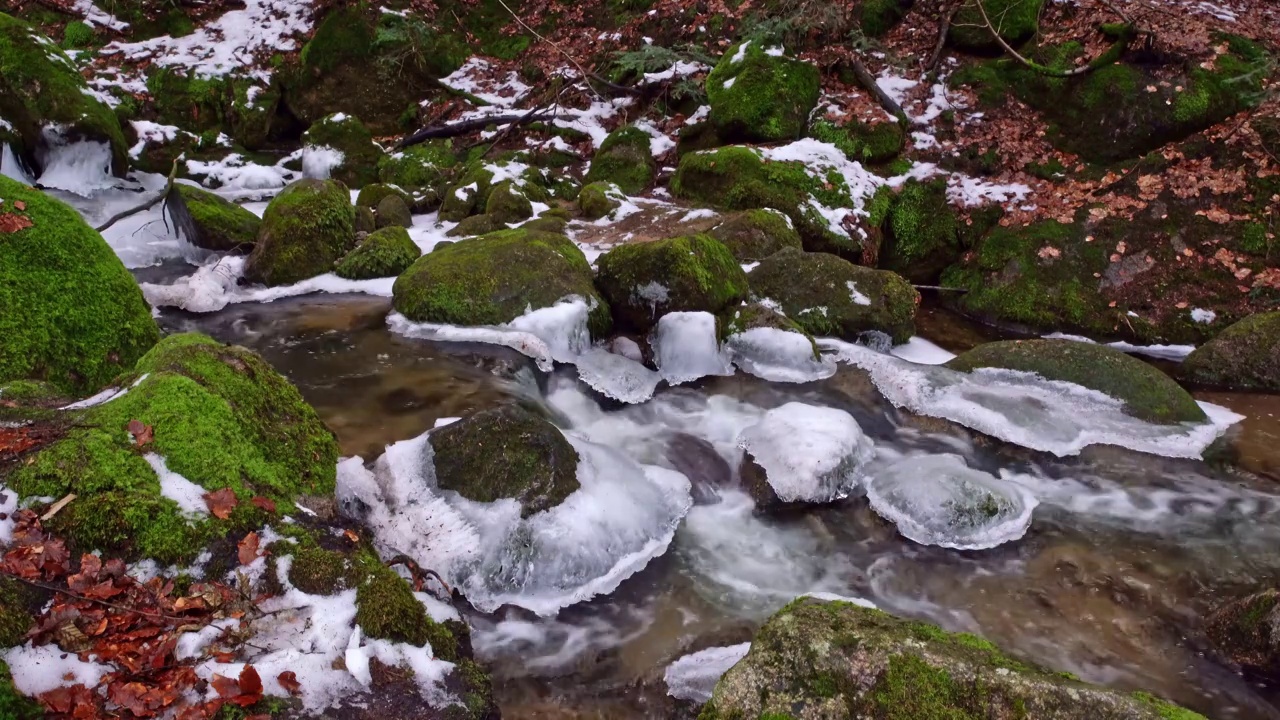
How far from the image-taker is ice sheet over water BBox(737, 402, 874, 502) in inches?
209

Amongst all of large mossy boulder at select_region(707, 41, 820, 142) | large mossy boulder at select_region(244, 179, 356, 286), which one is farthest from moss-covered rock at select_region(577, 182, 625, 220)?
large mossy boulder at select_region(244, 179, 356, 286)

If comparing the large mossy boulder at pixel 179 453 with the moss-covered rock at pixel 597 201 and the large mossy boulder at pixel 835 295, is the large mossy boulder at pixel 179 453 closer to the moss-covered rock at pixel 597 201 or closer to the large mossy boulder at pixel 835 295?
the large mossy boulder at pixel 835 295

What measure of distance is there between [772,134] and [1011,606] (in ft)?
29.1

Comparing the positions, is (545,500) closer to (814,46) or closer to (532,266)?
(532,266)

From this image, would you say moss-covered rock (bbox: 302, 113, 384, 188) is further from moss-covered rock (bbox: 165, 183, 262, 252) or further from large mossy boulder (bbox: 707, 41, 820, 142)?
large mossy boulder (bbox: 707, 41, 820, 142)

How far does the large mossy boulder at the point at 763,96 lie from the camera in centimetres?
1156

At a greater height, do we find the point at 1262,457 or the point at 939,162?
the point at 939,162

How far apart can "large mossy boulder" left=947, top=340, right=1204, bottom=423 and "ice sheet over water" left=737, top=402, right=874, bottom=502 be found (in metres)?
2.22

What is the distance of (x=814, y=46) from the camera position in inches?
522

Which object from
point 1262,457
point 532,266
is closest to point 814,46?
point 532,266

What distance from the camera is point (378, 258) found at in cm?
870

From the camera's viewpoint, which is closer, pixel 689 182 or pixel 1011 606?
pixel 1011 606

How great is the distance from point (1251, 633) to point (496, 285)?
254 inches

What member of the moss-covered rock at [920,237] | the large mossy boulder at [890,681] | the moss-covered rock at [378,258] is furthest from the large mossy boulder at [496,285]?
the moss-covered rock at [920,237]
